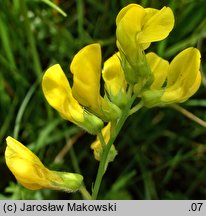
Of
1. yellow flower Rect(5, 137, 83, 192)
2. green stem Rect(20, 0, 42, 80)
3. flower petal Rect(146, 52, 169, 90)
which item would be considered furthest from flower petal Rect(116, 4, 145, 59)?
green stem Rect(20, 0, 42, 80)

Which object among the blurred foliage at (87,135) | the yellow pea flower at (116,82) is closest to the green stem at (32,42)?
A: the blurred foliage at (87,135)

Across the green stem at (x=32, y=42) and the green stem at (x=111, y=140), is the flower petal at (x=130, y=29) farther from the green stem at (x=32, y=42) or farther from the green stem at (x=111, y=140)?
the green stem at (x=32, y=42)

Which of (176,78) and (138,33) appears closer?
(138,33)

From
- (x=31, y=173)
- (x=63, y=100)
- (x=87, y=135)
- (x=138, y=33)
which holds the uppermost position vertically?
(x=138, y=33)

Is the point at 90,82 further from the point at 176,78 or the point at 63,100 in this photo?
the point at 176,78

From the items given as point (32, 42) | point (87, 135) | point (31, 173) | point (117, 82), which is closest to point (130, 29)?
point (117, 82)

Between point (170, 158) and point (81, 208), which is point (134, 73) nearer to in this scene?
point (81, 208)

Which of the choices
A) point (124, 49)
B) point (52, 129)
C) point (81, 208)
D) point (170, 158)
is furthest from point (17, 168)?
Result: point (170, 158)
